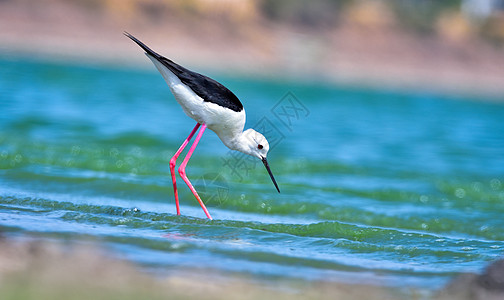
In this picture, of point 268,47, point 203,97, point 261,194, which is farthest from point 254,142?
point 268,47

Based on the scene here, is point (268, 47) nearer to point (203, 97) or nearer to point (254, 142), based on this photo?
point (254, 142)

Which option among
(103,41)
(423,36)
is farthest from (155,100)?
(423,36)

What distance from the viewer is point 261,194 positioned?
9125 mm

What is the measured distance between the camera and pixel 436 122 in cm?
2417

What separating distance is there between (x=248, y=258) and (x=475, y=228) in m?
3.67

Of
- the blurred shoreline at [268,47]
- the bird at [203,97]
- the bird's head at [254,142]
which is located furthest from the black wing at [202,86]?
the blurred shoreline at [268,47]

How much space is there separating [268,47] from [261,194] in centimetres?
4459

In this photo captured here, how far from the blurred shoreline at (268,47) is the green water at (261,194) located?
80.1 ft

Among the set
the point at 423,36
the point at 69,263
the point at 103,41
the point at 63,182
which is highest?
the point at 423,36

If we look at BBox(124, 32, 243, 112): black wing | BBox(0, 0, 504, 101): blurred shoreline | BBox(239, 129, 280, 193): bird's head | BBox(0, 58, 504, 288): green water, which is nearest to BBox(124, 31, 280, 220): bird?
BBox(124, 32, 243, 112): black wing

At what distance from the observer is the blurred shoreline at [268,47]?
43031 millimetres

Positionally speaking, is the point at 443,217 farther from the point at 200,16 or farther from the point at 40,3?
the point at 200,16

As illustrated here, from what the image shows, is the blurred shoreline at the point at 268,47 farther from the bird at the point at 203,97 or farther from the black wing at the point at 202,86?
the black wing at the point at 202,86

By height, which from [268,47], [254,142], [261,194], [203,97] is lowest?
[261,194]
